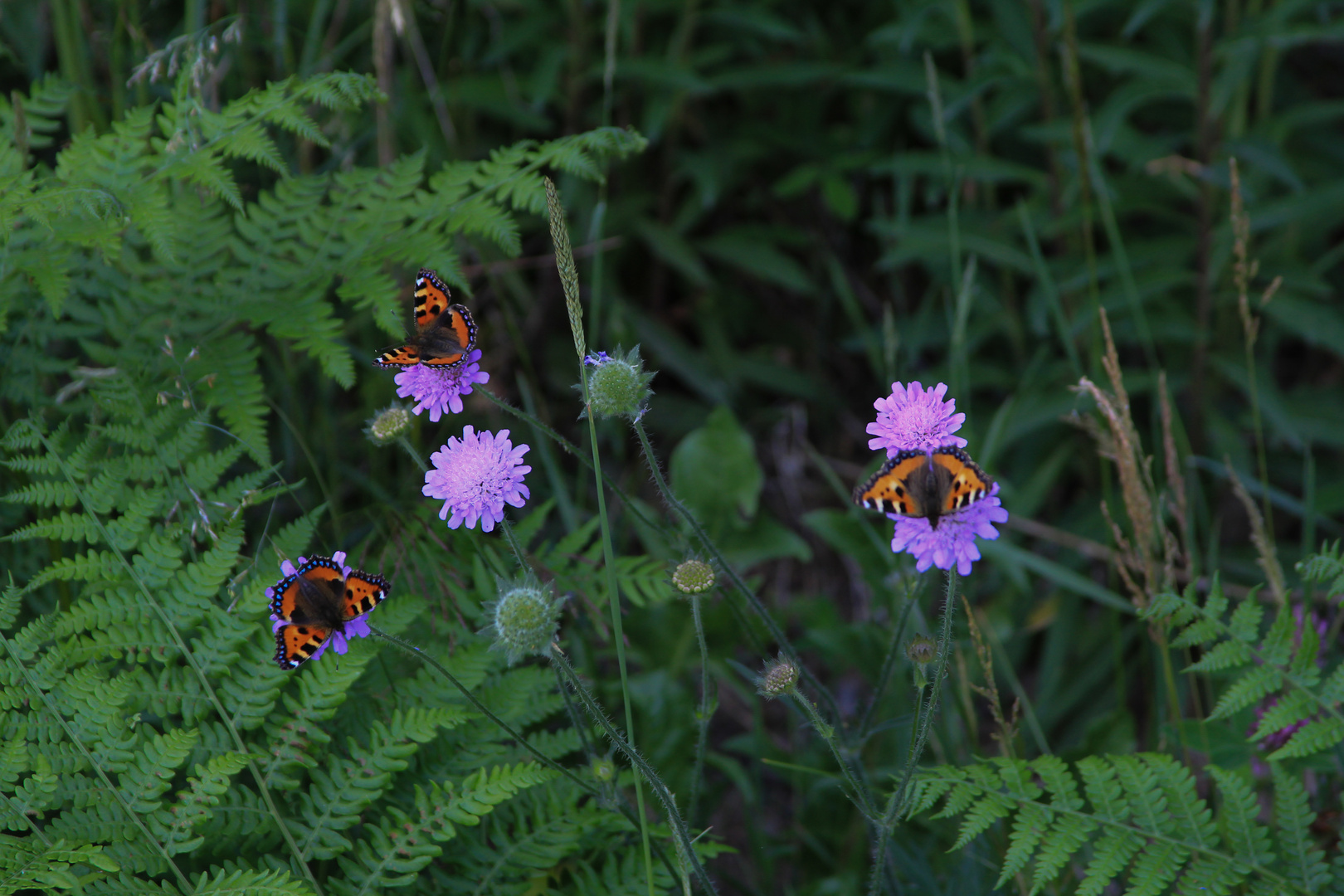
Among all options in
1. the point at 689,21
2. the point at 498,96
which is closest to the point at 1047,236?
the point at 689,21

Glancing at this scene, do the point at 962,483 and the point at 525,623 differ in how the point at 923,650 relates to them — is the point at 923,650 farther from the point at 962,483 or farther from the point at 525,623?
the point at 525,623

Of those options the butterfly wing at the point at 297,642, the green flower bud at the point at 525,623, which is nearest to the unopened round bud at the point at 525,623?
the green flower bud at the point at 525,623

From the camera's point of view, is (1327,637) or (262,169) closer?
(1327,637)

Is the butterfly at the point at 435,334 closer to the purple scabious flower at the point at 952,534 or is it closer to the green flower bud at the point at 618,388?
the green flower bud at the point at 618,388

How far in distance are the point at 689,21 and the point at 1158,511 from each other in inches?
95.9

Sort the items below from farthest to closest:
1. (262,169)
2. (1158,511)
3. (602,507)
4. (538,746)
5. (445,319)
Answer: (262,169)
(1158,511)
(538,746)
(445,319)
(602,507)

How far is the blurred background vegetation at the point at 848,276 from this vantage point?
298 centimetres

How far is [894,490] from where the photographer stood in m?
1.48

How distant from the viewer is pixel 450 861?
1.96 m

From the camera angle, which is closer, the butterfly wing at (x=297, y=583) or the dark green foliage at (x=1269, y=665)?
the butterfly wing at (x=297, y=583)

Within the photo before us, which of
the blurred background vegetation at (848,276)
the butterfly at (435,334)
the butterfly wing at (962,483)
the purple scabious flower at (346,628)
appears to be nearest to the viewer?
the butterfly wing at (962,483)

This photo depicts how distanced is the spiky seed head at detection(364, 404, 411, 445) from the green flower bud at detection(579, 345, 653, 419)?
398 mm

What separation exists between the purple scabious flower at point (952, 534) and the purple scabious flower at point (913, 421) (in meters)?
0.16

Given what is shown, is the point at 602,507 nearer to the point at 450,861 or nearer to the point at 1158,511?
the point at 450,861
